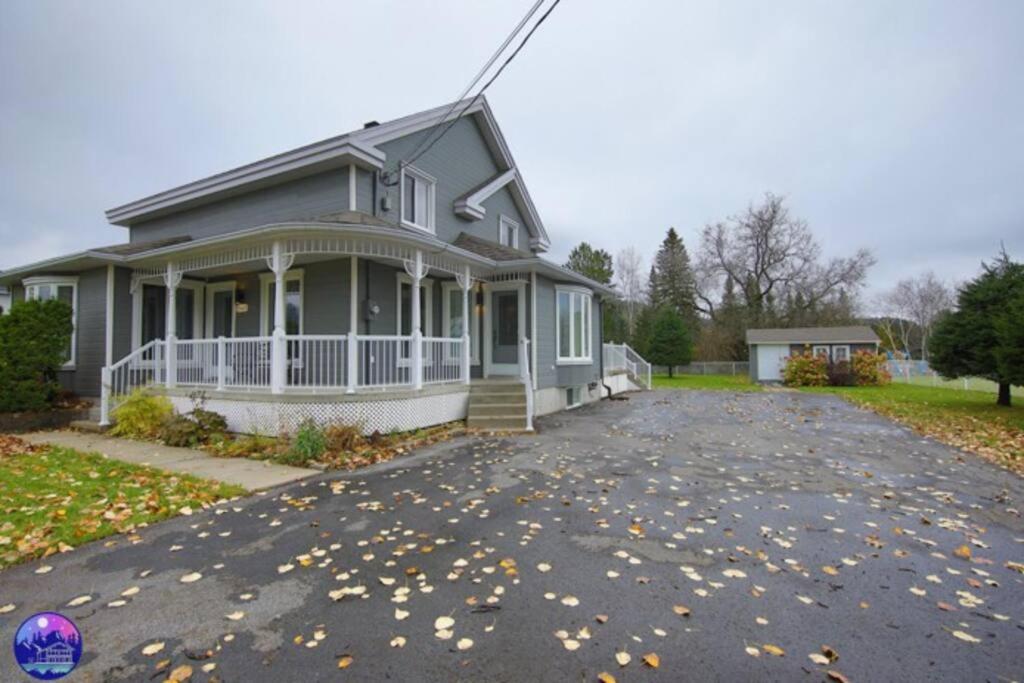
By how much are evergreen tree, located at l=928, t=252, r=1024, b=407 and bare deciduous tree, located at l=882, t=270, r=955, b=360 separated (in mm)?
45038

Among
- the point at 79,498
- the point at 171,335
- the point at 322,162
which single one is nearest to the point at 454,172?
the point at 322,162

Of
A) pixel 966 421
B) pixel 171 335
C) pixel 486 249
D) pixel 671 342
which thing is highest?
pixel 486 249

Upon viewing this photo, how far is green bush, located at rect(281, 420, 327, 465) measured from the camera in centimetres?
725

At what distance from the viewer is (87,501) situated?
17.2ft

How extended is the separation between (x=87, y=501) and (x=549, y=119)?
41.4ft

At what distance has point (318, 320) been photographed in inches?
422

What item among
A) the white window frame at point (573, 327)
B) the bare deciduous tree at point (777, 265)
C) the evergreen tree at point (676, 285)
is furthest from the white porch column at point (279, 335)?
the bare deciduous tree at point (777, 265)

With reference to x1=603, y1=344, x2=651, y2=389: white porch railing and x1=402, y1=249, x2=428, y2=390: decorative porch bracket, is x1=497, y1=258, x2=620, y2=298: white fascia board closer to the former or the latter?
x1=402, y1=249, x2=428, y2=390: decorative porch bracket

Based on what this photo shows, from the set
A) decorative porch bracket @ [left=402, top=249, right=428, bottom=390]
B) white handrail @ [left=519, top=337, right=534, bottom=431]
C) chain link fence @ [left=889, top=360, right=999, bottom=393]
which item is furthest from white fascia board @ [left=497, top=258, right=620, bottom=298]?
chain link fence @ [left=889, top=360, right=999, bottom=393]

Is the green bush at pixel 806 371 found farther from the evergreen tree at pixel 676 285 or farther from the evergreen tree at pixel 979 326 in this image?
the evergreen tree at pixel 676 285

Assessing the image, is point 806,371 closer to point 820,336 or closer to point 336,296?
point 820,336

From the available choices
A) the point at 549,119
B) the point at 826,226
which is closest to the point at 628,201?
the point at 826,226

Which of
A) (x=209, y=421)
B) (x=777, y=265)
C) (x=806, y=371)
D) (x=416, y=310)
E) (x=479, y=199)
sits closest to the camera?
(x=209, y=421)

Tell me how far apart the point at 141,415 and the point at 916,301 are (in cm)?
7230
